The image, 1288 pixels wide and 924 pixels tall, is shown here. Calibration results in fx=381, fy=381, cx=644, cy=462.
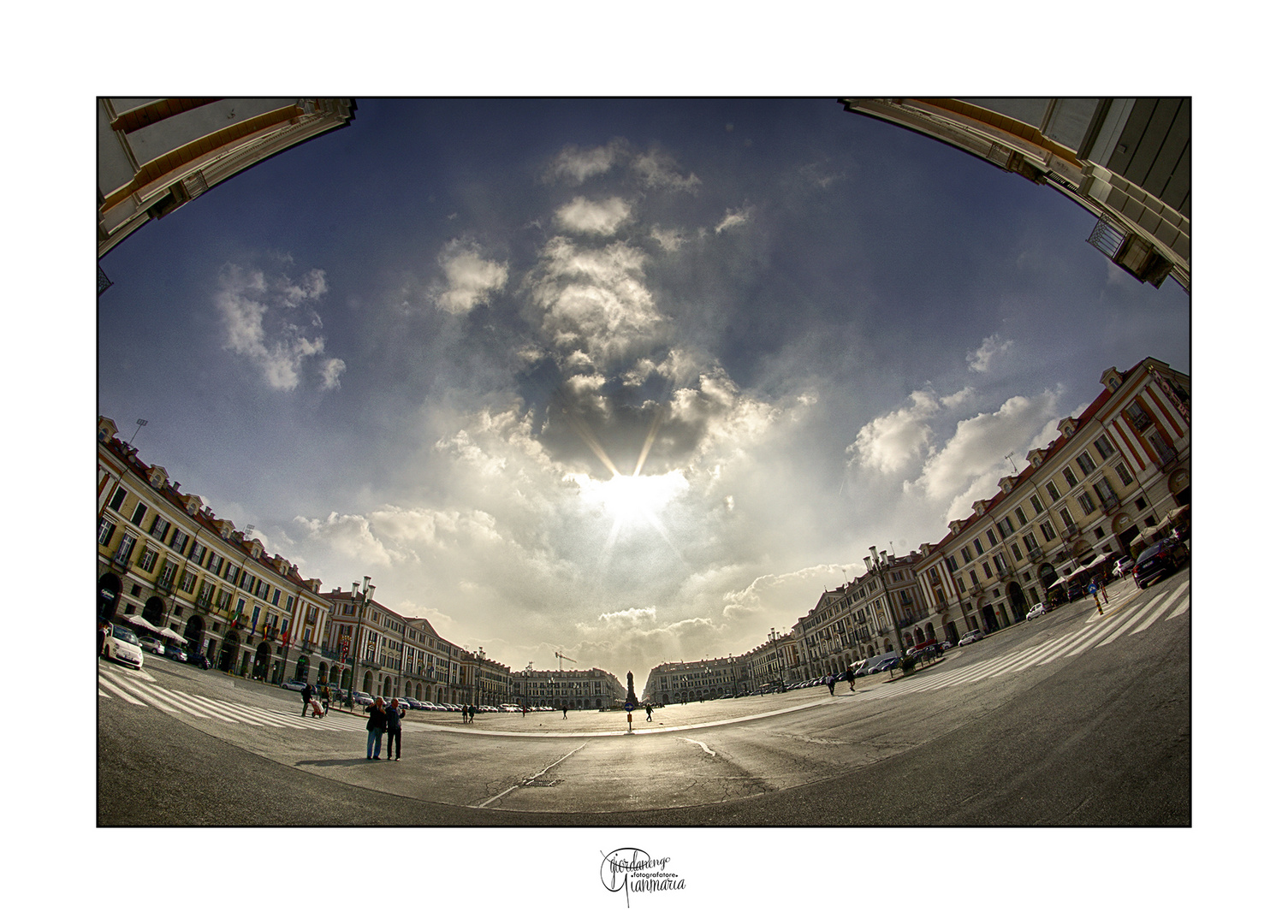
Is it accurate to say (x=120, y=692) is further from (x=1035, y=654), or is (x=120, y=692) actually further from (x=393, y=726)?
(x=1035, y=654)

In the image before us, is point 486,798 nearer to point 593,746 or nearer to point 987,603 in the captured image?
point 593,746

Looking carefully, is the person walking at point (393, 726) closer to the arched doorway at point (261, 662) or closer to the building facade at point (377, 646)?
the building facade at point (377, 646)

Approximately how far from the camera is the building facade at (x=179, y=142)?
229 inches

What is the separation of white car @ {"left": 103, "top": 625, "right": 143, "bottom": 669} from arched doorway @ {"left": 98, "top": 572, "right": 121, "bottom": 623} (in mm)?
461

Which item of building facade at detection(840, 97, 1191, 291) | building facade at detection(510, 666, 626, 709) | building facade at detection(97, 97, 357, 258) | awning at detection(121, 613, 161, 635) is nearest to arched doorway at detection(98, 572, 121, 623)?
awning at detection(121, 613, 161, 635)

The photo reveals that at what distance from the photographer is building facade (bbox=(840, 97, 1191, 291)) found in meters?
5.38

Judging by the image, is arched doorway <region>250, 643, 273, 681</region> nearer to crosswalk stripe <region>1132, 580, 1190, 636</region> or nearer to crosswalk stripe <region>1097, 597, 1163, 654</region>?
crosswalk stripe <region>1097, 597, 1163, 654</region>

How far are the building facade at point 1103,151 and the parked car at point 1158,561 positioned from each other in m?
4.30

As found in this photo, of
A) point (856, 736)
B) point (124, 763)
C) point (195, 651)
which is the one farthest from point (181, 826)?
point (856, 736)

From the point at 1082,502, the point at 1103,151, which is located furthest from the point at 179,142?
the point at 1082,502

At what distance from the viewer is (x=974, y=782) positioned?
474 cm

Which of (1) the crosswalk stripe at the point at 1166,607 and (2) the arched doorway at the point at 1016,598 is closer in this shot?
(1) the crosswalk stripe at the point at 1166,607
